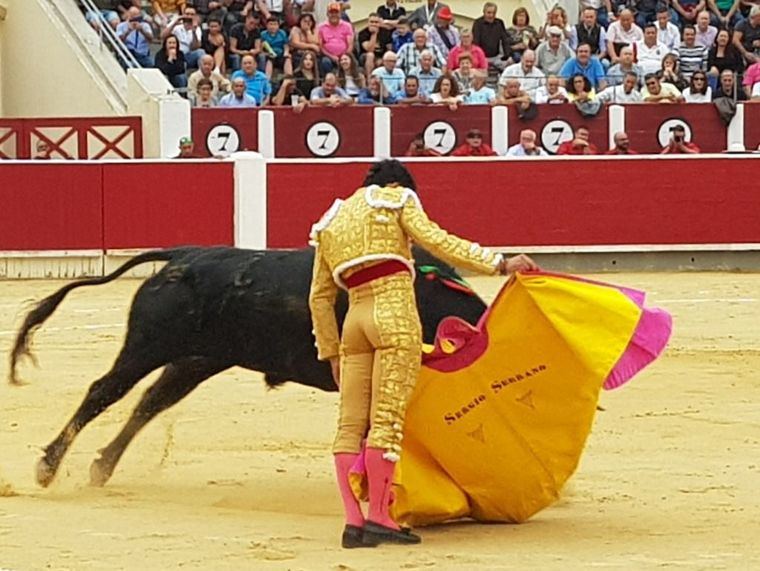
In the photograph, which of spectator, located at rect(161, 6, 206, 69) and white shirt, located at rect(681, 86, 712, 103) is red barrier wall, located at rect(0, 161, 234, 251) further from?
white shirt, located at rect(681, 86, 712, 103)

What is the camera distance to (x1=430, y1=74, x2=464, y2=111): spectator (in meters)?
→ 16.6

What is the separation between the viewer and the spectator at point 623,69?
55.4 ft

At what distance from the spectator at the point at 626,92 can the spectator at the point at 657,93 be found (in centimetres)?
9

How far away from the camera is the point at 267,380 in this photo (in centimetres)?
671

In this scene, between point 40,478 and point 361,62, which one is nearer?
point 40,478

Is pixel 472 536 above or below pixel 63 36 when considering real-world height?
below

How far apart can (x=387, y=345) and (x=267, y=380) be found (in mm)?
1329

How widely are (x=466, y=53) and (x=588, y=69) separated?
114 cm

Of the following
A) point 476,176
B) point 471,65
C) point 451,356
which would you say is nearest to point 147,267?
point 476,176

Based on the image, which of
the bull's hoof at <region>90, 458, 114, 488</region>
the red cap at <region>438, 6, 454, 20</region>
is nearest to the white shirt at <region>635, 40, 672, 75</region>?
the red cap at <region>438, 6, 454, 20</region>

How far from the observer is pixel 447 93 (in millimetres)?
16672

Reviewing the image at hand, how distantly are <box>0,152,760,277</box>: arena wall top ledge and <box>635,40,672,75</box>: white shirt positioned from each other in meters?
1.97

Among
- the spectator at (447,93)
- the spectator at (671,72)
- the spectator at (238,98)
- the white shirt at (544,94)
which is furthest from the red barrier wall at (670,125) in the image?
the spectator at (238,98)

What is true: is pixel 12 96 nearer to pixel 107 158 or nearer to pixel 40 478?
pixel 107 158
